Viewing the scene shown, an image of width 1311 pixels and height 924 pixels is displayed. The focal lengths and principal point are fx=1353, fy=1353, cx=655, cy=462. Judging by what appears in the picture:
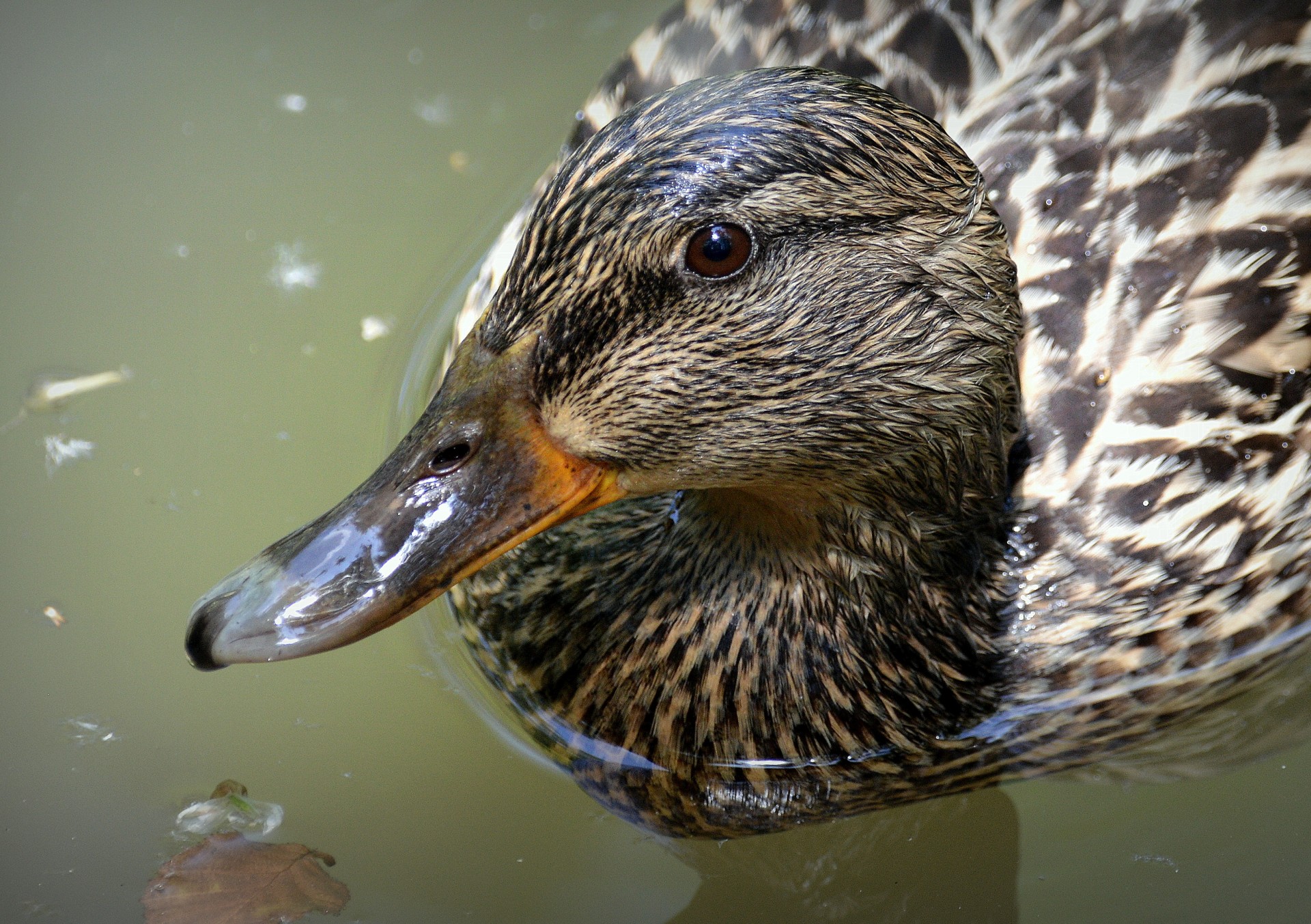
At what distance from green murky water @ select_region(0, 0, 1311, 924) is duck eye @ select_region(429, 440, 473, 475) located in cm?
95

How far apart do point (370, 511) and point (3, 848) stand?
127cm

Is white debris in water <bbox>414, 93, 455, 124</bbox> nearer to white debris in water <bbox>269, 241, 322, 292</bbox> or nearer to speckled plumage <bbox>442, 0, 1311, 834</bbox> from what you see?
white debris in water <bbox>269, 241, 322, 292</bbox>

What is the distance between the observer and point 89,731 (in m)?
2.84

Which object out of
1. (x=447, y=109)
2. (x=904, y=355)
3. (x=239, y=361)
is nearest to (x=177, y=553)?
(x=239, y=361)

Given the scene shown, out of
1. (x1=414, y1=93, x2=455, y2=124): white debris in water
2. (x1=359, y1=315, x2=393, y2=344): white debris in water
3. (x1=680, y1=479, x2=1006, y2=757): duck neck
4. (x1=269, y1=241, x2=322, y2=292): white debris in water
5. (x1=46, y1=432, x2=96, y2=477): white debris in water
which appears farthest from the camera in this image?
(x1=414, y1=93, x2=455, y2=124): white debris in water

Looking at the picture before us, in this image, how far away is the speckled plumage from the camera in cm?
250

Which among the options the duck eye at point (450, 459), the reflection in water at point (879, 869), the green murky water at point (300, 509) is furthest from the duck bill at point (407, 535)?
the reflection in water at point (879, 869)

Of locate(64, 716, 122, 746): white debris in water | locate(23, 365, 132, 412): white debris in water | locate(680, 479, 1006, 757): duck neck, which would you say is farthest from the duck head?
locate(23, 365, 132, 412): white debris in water

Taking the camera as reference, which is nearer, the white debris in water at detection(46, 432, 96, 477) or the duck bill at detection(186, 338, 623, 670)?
the duck bill at detection(186, 338, 623, 670)

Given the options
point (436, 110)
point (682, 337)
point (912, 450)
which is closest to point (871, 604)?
point (912, 450)

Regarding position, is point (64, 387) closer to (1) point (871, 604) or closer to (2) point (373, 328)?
(2) point (373, 328)

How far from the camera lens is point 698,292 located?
6.40 feet

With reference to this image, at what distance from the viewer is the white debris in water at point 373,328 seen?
3.55 m

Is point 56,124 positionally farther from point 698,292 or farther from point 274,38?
point 698,292
